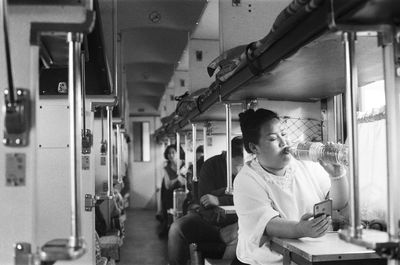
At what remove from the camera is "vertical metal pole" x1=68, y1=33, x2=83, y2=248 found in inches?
61.1

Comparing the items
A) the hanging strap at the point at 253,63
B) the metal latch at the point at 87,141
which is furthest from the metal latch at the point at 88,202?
the hanging strap at the point at 253,63

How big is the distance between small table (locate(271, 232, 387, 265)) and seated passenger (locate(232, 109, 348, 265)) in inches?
3.9

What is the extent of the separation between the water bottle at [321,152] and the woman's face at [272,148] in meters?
0.07

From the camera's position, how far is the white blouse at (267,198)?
2699mm

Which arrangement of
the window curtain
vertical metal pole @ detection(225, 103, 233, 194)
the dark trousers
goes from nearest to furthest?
the window curtain < vertical metal pole @ detection(225, 103, 233, 194) < the dark trousers

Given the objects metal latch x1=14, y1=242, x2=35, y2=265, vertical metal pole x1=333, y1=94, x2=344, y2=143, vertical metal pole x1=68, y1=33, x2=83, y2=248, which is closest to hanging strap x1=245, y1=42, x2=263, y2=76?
vertical metal pole x1=333, y1=94, x2=344, y2=143

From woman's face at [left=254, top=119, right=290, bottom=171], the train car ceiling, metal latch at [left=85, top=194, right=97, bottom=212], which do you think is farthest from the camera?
the train car ceiling

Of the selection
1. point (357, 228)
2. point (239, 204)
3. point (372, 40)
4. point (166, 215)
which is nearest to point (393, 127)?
point (357, 228)

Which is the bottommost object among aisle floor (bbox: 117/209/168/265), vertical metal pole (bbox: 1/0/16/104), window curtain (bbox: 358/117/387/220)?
aisle floor (bbox: 117/209/168/265)

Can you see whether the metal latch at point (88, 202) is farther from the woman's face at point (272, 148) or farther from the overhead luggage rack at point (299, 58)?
the woman's face at point (272, 148)

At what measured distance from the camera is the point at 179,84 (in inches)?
296

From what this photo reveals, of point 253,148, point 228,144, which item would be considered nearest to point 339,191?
point 253,148

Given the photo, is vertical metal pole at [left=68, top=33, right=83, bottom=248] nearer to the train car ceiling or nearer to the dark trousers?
the train car ceiling

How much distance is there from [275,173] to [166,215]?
6.27 metres
